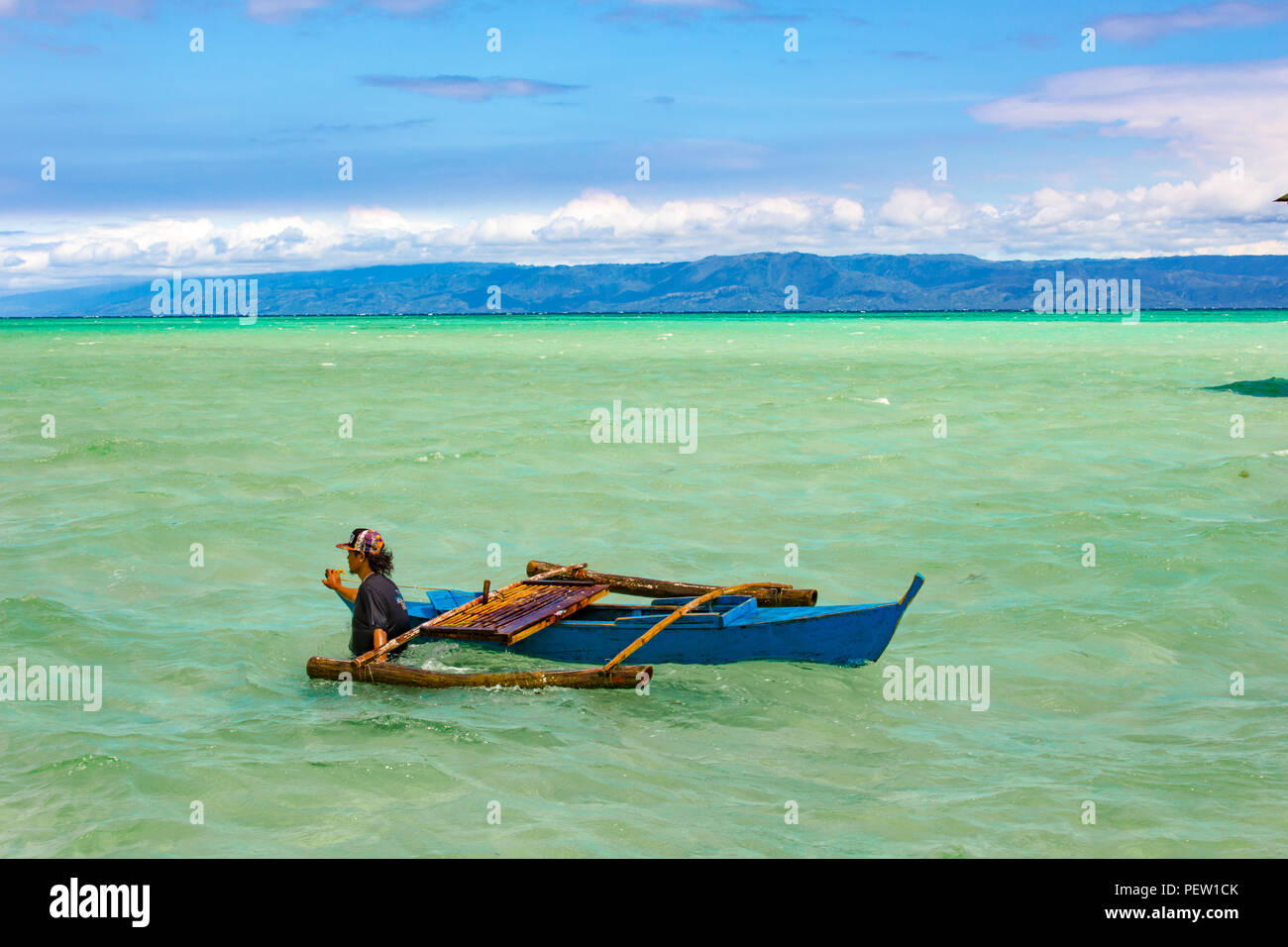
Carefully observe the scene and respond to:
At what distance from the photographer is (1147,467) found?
861 inches

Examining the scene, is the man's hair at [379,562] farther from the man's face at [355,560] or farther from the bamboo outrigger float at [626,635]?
the bamboo outrigger float at [626,635]

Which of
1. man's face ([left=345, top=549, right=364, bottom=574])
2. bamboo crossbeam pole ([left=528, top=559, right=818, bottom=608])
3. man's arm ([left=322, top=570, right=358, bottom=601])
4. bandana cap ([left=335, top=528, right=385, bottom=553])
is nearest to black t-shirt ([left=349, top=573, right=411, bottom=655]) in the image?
man's face ([left=345, top=549, right=364, bottom=574])

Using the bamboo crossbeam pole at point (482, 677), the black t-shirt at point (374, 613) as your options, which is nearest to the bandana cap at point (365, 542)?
the black t-shirt at point (374, 613)

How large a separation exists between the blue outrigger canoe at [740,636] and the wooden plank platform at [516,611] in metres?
0.17

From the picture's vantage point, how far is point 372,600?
1028 cm

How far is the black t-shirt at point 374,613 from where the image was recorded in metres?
10.3

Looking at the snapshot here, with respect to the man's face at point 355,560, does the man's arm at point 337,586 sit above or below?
below

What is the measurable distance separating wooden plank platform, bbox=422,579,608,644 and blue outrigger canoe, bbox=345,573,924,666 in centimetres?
17

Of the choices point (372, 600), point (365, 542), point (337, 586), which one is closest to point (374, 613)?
point (372, 600)
